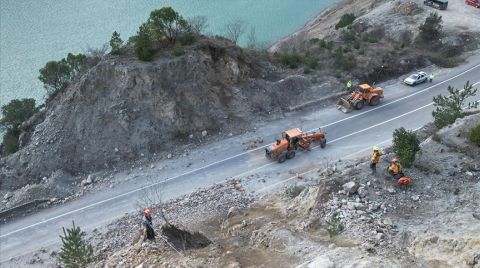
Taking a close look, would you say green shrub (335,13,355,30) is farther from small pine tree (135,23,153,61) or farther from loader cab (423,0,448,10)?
small pine tree (135,23,153,61)

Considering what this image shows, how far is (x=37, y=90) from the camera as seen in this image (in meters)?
47.0

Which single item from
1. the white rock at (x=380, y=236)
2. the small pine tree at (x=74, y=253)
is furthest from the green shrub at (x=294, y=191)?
the small pine tree at (x=74, y=253)

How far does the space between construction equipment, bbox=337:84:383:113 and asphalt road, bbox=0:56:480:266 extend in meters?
0.42

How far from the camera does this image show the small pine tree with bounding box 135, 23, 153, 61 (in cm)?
3259

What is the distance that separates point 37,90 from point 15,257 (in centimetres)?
2508

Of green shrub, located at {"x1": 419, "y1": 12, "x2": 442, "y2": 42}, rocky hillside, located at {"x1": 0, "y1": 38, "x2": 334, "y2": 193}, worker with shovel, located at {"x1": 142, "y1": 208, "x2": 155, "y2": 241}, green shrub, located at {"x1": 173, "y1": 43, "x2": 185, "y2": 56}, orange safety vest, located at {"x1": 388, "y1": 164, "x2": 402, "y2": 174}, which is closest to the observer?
worker with shovel, located at {"x1": 142, "y1": 208, "x2": 155, "y2": 241}

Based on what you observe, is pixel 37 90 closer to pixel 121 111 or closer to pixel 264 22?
pixel 121 111

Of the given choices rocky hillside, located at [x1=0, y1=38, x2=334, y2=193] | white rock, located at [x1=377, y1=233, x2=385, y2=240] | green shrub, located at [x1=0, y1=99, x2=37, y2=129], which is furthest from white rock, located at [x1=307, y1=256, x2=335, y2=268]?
green shrub, located at [x1=0, y1=99, x2=37, y2=129]

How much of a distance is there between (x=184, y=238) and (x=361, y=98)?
684 inches

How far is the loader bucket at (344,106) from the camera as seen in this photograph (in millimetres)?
34156

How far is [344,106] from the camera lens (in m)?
34.5

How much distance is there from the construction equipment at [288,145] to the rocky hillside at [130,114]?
4.32 m

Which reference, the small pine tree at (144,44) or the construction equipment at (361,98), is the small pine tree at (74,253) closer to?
the small pine tree at (144,44)

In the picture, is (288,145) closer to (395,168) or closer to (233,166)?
(233,166)
